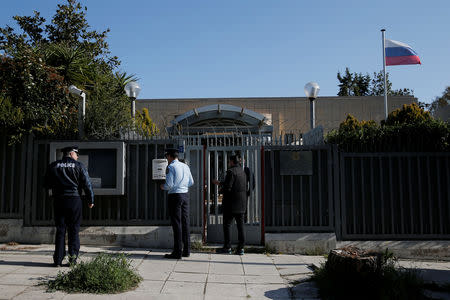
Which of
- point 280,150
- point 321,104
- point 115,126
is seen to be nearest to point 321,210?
point 280,150

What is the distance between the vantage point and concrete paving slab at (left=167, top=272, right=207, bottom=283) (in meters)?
5.36

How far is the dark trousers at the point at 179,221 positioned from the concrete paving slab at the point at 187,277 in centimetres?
93

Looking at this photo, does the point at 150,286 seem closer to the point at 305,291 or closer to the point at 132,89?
the point at 305,291

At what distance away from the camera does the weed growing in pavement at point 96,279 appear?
4.64 meters

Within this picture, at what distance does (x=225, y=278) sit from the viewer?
18.1ft

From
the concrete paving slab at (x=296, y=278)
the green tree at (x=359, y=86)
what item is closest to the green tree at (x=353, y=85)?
the green tree at (x=359, y=86)

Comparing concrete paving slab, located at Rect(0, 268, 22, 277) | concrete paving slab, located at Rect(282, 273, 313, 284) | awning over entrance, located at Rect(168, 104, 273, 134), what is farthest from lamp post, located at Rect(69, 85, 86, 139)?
awning over entrance, located at Rect(168, 104, 273, 134)

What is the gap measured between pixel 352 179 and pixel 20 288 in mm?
5735

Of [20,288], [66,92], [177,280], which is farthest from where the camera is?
[66,92]

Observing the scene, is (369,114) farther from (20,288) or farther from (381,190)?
(20,288)

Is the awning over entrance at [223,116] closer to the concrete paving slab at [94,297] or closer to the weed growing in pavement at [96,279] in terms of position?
the weed growing in pavement at [96,279]

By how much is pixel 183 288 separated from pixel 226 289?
0.54 metres

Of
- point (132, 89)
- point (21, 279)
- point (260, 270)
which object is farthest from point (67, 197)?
point (132, 89)

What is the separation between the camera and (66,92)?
957cm
